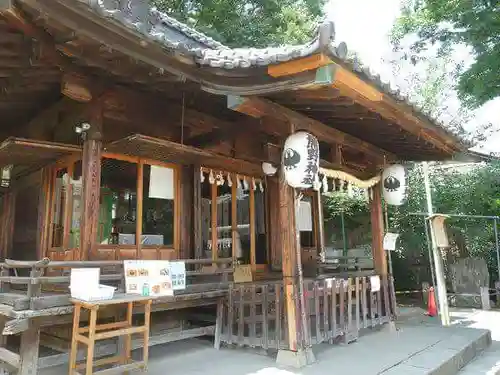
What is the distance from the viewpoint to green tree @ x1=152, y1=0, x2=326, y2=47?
1992cm

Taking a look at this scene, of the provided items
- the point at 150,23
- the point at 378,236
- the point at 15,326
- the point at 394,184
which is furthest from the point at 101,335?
the point at 394,184

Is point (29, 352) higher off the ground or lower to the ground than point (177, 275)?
lower

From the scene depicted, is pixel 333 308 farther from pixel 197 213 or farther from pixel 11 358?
pixel 11 358

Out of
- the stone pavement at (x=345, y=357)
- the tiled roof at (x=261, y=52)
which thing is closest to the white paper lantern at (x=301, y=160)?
the tiled roof at (x=261, y=52)

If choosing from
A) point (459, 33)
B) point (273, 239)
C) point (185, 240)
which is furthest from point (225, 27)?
point (185, 240)

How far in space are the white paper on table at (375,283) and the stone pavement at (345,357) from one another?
85 cm

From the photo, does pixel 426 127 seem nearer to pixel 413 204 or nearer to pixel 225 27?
pixel 413 204

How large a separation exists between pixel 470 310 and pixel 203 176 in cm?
911

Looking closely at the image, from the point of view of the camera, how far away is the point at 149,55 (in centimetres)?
448

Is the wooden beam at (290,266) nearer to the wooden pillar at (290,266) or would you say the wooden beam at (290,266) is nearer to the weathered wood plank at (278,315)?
the wooden pillar at (290,266)

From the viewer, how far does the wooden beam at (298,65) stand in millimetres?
4199

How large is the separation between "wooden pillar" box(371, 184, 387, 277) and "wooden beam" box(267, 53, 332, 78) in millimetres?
4732

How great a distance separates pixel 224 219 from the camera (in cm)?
809

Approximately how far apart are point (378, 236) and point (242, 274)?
9.83 ft
